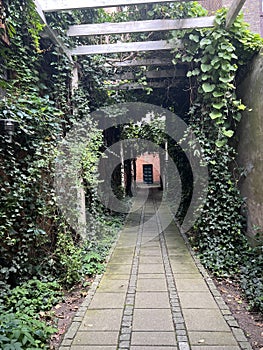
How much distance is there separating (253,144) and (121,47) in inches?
97.5

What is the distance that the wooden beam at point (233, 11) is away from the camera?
303cm

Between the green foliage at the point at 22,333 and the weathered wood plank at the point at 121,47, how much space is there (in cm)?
364

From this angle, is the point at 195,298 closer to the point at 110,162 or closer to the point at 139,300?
the point at 139,300

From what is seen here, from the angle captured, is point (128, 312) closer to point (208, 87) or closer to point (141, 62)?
point (208, 87)

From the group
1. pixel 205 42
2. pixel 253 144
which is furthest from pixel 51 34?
pixel 253 144

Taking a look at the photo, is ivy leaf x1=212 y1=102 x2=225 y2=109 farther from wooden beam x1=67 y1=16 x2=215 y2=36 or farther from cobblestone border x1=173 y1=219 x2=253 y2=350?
cobblestone border x1=173 y1=219 x2=253 y2=350

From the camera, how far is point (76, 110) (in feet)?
13.9

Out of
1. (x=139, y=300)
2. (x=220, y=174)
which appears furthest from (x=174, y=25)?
(x=139, y=300)

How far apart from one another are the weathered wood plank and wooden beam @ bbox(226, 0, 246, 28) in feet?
2.77

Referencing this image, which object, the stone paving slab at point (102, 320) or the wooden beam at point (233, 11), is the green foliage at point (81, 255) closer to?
the stone paving slab at point (102, 320)

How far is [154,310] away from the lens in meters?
2.55

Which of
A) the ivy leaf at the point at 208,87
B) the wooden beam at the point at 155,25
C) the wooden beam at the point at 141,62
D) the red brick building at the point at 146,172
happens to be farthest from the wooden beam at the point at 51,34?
the red brick building at the point at 146,172

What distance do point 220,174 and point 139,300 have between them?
2.17 m

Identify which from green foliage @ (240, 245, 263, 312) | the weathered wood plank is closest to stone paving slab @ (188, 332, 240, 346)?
green foliage @ (240, 245, 263, 312)
